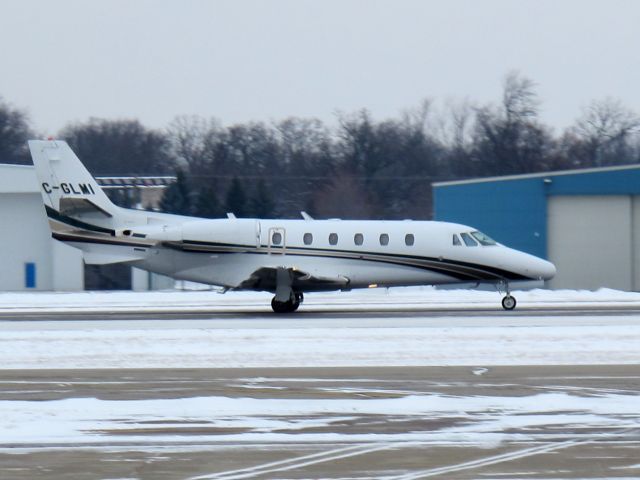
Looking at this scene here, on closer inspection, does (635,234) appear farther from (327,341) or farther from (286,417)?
(286,417)

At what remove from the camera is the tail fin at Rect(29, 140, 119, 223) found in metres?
26.9

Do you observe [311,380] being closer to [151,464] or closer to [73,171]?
[151,464]

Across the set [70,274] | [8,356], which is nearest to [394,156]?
[70,274]

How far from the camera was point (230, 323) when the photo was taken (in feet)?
76.4

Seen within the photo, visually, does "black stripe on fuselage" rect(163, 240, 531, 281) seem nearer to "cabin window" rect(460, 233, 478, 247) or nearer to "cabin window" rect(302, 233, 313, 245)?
"cabin window" rect(302, 233, 313, 245)

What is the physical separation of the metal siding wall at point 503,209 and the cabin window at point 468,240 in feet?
41.8

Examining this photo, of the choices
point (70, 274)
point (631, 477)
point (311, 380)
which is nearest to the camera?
point (631, 477)

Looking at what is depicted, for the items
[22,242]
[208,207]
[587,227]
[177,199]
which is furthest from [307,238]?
[177,199]

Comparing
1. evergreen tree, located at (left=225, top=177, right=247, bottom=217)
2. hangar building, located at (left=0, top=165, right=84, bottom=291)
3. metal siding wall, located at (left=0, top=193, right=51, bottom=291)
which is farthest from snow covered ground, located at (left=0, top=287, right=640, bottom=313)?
evergreen tree, located at (left=225, top=177, right=247, bottom=217)

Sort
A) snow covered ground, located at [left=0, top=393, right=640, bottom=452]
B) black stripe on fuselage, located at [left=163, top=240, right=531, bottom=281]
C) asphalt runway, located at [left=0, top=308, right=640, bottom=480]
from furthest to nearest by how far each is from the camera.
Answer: black stripe on fuselage, located at [left=163, top=240, right=531, bottom=281] < snow covered ground, located at [left=0, top=393, right=640, bottom=452] < asphalt runway, located at [left=0, top=308, right=640, bottom=480]

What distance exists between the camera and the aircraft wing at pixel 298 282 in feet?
86.4

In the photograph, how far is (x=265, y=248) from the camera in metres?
26.8

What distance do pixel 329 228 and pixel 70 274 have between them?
19.0 m

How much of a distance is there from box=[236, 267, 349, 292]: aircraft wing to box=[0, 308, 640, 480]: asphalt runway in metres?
10.7
